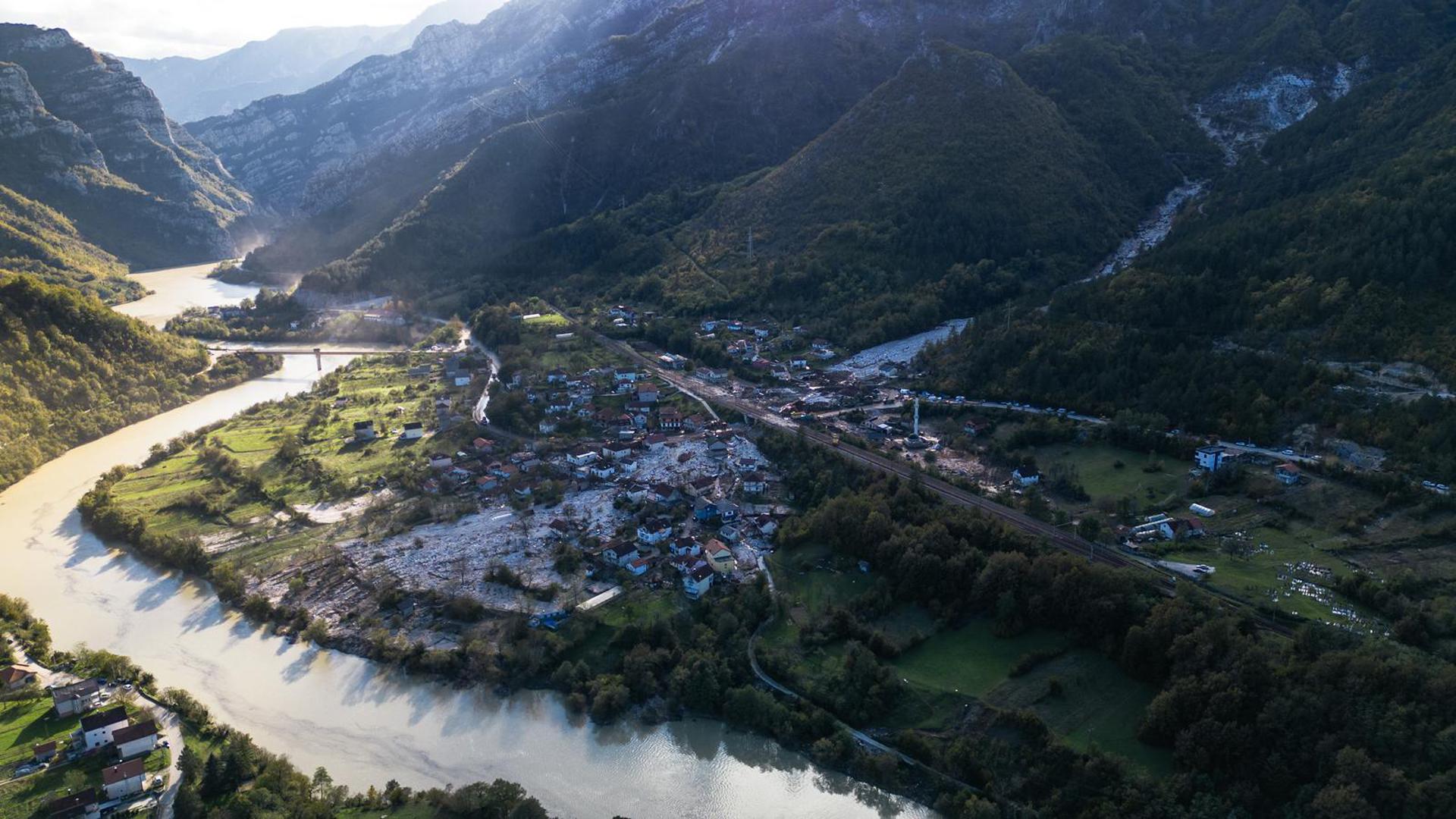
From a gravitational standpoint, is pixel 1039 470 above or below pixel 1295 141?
below

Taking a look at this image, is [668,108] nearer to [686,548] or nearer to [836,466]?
[836,466]

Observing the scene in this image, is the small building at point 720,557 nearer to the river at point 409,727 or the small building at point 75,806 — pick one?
the river at point 409,727

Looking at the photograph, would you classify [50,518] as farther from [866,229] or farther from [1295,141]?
[1295,141]

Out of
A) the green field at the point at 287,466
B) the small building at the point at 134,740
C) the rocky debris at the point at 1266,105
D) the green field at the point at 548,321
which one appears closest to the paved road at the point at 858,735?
the small building at the point at 134,740

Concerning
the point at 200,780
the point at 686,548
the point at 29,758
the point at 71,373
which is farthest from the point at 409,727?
the point at 71,373

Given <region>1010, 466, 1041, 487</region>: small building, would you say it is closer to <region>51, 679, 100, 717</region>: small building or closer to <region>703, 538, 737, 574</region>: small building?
<region>703, 538, 737, 574</region>: small building

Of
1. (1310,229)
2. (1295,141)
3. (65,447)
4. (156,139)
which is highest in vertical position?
(156,139)

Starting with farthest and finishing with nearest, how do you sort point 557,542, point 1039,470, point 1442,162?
point 1442,162 < point 1039,470 < point 557,542

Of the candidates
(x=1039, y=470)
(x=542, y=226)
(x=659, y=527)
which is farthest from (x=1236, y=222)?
(x=542, y=226)
